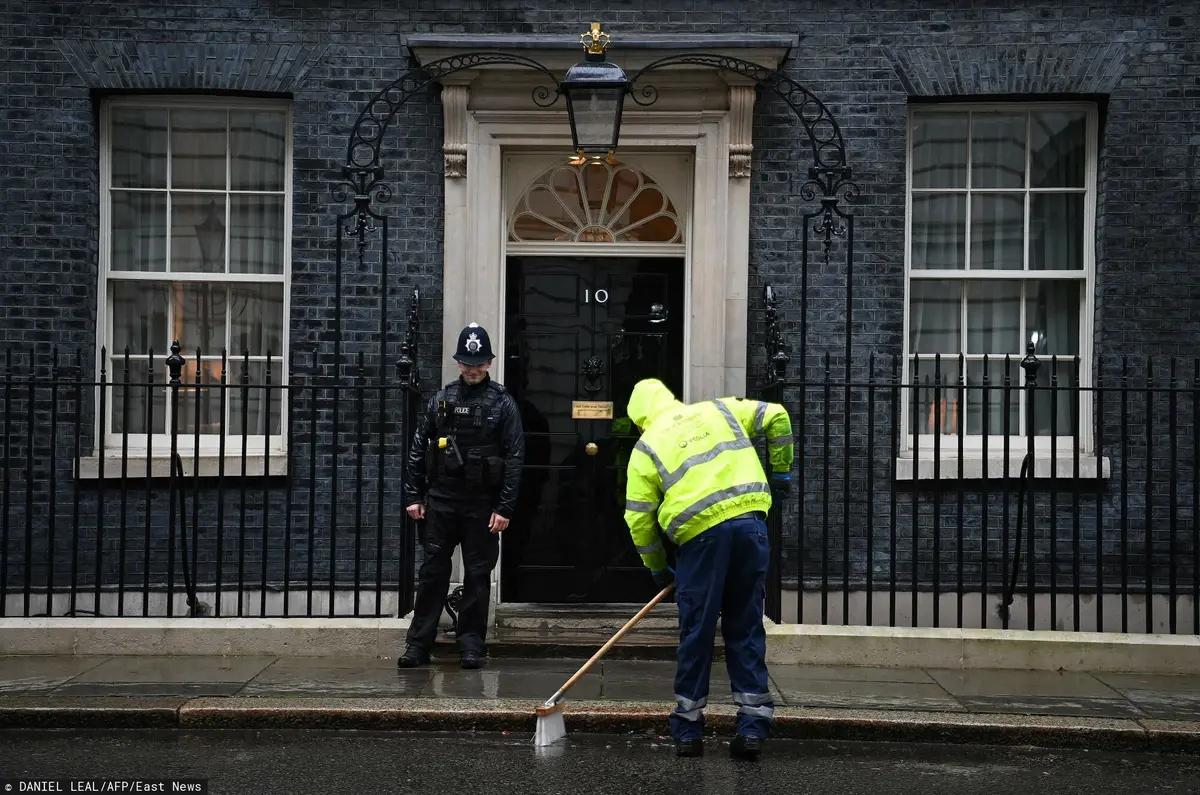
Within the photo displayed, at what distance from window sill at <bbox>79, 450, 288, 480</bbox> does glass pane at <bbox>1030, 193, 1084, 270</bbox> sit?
5.39 meters

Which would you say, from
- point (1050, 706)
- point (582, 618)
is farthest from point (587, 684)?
point (1050, 706)

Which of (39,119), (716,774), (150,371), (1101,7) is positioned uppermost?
(1101,7)

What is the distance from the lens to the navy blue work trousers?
6.02 m

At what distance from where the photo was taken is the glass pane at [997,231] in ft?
31.2

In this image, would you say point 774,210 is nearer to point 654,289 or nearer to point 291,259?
point 654,289

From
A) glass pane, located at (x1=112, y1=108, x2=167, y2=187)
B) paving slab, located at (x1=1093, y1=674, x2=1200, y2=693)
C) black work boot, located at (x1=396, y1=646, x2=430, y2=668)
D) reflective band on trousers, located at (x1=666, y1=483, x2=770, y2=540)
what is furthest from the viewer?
glass pane, located at (x1=112, y1=108, x2=167, y2=187)

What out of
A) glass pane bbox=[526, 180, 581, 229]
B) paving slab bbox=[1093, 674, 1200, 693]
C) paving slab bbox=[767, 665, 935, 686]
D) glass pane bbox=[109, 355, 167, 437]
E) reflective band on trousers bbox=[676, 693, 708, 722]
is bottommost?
paving slab bbox=[1093, 674, 1200, 693]

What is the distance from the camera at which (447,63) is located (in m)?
8.98

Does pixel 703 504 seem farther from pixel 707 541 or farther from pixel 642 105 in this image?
pixel 642 105

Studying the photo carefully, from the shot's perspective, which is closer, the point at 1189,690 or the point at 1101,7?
the point at 1189,690

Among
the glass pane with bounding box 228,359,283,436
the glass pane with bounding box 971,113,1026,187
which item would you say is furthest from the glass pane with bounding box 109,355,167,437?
the glass pane with bounding box 971,113,1026,187

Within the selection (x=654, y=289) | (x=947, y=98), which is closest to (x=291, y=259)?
(x=654, y=289)

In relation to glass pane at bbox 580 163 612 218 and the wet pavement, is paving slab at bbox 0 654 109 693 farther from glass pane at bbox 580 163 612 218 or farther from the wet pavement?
glass pane at bbox 580 163 612 218

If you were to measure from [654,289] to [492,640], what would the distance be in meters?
2.70
